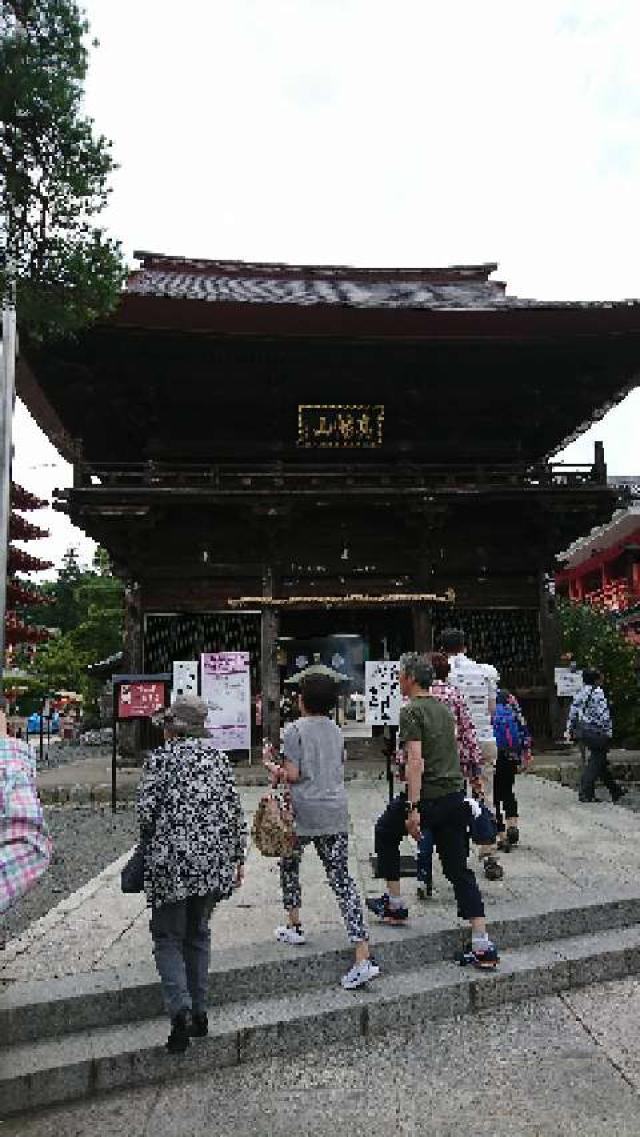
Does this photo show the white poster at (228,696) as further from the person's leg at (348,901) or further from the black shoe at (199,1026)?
the black shoe at (199,1026)

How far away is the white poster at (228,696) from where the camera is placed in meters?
9.34

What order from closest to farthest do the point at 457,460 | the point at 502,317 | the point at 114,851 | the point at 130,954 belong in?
the point at 130,954
the point at 114,851
the point at 502,317
the point at 457,460

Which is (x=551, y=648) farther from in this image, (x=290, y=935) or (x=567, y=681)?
(x=290, y=935)

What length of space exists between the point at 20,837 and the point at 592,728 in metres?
7.41

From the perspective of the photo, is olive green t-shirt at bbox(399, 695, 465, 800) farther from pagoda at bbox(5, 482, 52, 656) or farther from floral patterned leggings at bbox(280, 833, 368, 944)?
pagoda at bbox(5, 482, 52, 656)

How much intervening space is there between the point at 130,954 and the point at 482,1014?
1967 millimetres

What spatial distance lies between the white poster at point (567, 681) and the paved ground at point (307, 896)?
155 inches

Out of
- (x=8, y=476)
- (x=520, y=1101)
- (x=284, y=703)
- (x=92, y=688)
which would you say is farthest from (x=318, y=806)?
(x=92, y=688)

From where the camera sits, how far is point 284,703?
12.2m

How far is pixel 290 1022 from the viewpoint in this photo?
3.42m

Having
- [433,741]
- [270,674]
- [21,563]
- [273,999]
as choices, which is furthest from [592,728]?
[21,563]

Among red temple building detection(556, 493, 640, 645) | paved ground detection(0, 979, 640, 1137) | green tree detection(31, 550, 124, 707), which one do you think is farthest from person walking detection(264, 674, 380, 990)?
green tree detection(31, 550, 124, 707)

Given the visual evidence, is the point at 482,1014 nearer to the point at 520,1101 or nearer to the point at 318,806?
the point at 520,1101

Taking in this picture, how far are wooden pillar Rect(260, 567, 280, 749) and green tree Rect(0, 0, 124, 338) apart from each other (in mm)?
6431
